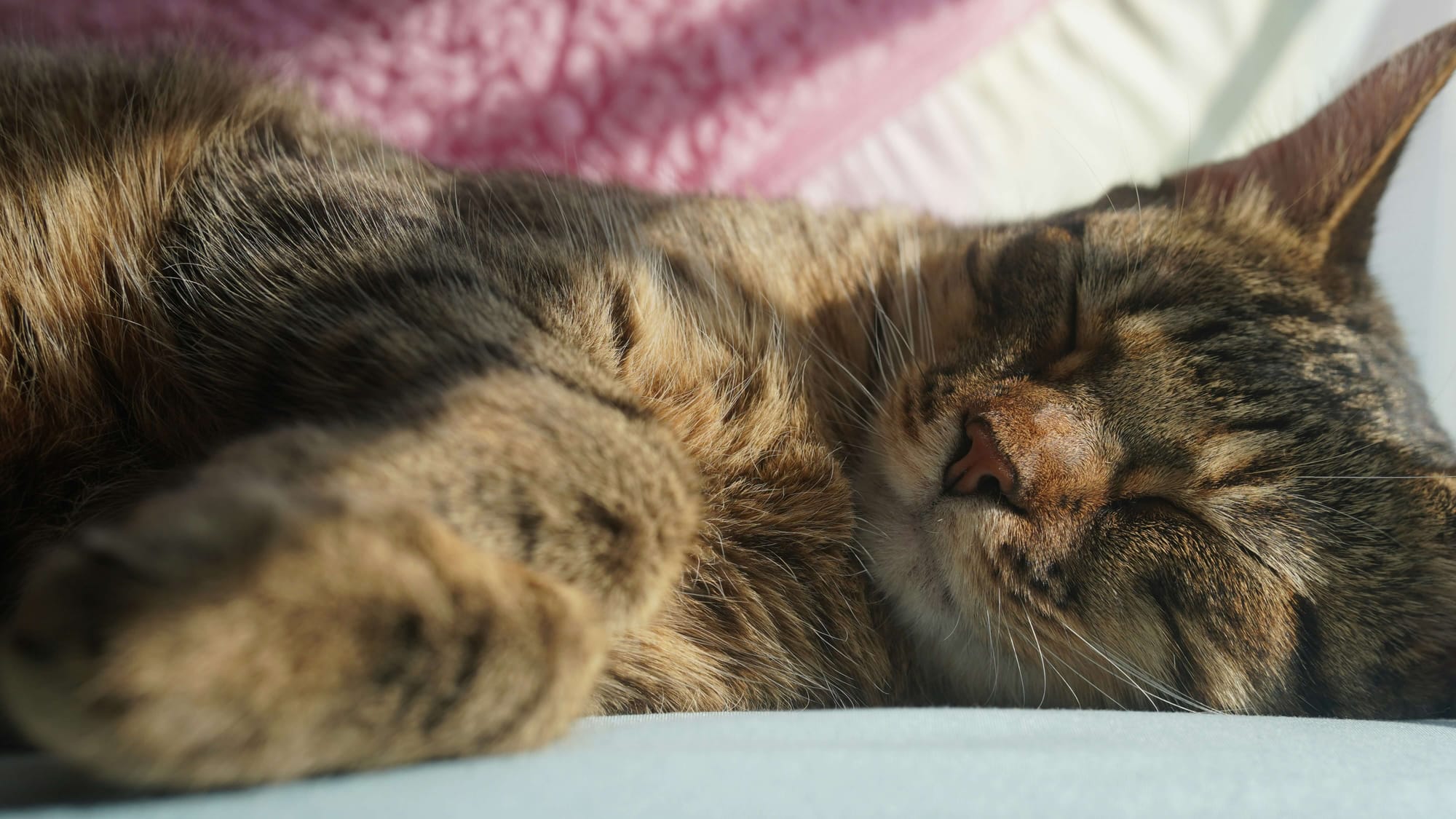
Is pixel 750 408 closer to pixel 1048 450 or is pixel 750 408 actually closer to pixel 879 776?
pixel 1048 450

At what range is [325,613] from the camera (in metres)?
0.56

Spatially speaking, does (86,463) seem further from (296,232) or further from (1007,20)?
(1007,20)

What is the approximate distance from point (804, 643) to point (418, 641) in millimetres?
575

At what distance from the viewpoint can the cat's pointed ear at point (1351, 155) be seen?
121 cm

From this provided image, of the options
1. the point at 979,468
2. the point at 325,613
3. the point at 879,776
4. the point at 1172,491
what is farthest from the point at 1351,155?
the point at 325,613

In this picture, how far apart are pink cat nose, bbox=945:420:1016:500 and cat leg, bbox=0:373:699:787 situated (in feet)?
1.54

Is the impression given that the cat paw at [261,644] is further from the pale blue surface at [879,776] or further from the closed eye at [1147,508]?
the closed eye at [1147,508]

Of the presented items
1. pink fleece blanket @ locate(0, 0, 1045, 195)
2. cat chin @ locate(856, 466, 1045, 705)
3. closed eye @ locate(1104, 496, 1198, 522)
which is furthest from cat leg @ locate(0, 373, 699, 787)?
pink fleece blanket @ locate(0, 0, 1045, 195)

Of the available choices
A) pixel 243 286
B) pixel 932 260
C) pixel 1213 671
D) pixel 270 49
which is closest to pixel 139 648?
pixel 243 286

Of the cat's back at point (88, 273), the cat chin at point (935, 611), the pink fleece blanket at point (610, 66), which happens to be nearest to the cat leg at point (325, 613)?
the cat's back at point (88, 273)

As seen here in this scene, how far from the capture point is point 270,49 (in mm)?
1771

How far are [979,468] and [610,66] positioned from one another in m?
1.36

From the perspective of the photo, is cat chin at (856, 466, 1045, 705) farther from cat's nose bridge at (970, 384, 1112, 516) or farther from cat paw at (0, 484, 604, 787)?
cat paw at (0, 484, 604, 787)

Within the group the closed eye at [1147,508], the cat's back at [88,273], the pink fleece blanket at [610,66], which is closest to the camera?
the cat's back at [88,273]
